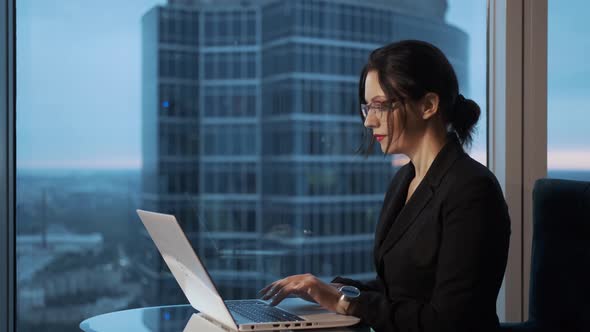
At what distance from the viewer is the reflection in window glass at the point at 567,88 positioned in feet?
8.23

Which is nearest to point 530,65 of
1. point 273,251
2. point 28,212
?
point 273,251

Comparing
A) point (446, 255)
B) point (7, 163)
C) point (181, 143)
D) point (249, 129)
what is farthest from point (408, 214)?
point (7, 163)

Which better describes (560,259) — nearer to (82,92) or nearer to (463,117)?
(463,117)

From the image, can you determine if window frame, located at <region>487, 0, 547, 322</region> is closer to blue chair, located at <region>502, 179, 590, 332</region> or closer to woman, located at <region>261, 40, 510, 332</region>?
blue chair, located at <region>502, 179, 590, 332</region>

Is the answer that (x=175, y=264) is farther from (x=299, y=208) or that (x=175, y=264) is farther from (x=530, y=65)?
(x=530, y=65)

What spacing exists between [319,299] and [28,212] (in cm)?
132

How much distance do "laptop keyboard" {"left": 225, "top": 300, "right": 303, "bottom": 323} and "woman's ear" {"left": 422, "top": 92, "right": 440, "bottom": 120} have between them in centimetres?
62

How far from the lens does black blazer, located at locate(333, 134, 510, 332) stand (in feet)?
5.03

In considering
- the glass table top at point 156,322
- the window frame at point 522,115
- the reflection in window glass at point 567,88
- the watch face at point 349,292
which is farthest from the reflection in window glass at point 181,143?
the watch face at point 349,292

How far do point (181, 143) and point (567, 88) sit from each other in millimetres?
1421

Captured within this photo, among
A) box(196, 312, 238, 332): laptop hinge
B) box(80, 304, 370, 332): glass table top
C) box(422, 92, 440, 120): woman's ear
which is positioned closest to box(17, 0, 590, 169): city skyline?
box(80, 304, 370, 332): glass table top

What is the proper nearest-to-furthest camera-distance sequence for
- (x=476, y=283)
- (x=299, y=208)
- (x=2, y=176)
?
1. (x=476, y=283)
2. (x=2, y=176)
3. (x=299, y=208)

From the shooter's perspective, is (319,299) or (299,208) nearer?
(319,299)

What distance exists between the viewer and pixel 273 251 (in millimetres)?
2543
